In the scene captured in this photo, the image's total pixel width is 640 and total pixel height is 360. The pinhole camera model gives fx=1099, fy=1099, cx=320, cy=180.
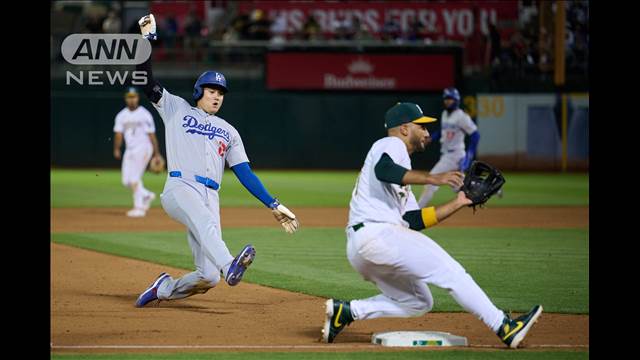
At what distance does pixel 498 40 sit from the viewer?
106 ft

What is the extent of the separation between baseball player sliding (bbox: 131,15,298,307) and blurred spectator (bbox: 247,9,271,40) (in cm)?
2319

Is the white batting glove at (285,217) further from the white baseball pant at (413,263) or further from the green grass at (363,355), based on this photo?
the green grass at (363,355)

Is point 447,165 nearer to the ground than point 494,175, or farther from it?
nearer to the ground

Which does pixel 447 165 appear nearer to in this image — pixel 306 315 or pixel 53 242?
pixel 53 242

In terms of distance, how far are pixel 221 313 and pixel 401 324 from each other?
1.69 metres

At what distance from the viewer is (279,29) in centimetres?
3388

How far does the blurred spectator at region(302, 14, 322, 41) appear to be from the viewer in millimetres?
33188

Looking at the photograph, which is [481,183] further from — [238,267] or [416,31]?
[416,31]

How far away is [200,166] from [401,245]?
2627 mm

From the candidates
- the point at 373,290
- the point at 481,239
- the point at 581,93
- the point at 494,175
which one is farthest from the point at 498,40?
the point at 494,175

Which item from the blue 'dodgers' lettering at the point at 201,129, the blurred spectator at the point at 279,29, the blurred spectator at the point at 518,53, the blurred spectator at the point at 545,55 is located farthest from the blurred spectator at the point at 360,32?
the blue 'dodgers' lettering at the point at 201,129

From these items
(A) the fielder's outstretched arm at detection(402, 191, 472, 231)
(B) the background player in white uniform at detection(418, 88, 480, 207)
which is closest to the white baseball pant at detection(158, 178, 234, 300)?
(A) the fielder's outstretched arm at detection(402, 191, 472, 231)

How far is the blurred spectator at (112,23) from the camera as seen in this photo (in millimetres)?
31938

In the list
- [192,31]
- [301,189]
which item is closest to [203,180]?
[301,189]
